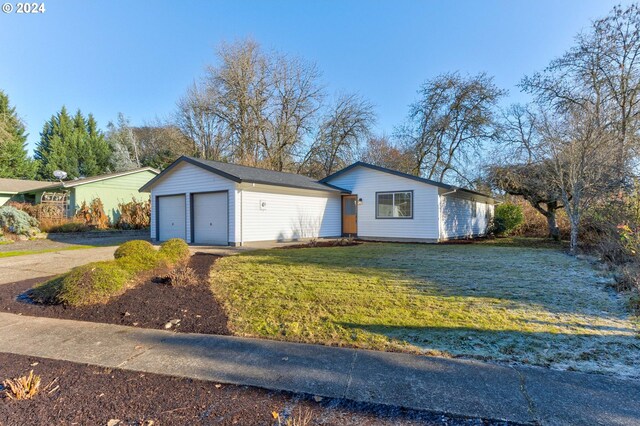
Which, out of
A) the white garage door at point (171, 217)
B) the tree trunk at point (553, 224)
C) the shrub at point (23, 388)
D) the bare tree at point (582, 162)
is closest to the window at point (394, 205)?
the bare tree at point (582, 162)

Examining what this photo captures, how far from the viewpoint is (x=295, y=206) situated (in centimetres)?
1512

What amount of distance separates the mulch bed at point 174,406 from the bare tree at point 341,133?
82.8ft

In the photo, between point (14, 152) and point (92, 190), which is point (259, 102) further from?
point (14, 152)

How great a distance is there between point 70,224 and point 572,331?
20171mm

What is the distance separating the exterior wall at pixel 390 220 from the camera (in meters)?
14.5

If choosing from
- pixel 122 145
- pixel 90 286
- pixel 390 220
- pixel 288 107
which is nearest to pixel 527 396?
pixel 90 286

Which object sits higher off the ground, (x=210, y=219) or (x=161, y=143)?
(x=161, y=143)

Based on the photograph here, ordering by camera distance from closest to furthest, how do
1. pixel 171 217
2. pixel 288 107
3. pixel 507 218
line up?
pixel 171 217
pixel 507 218
pixel 288 107

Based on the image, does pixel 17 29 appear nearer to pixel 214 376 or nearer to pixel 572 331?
pixel 214 376

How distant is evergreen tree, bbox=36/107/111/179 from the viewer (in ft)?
110

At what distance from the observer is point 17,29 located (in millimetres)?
10336

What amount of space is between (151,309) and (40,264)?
244 inches

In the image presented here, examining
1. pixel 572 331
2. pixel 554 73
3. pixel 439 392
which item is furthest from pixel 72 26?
pixel 554 73

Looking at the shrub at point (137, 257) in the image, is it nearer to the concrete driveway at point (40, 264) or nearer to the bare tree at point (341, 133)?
the concrete driveway at point (40, 264)
